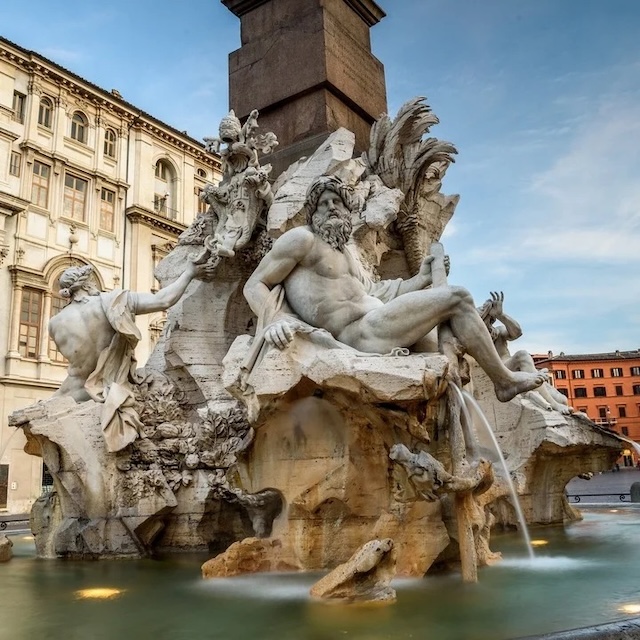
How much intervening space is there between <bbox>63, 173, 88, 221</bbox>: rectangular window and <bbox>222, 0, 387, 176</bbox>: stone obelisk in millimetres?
16955

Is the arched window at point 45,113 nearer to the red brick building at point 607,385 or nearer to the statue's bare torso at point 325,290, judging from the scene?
the statue's bare torso at point 325,290

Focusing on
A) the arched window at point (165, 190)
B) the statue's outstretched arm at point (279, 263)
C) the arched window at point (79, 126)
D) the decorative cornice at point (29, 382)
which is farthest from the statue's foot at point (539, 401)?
the arched window at point (79, 126)

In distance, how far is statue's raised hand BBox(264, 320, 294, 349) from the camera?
4.25 metres

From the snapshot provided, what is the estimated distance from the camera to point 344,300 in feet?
15.3

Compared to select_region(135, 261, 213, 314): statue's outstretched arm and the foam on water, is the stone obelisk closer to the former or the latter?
select_region(135, 261, 213, 314): statue's outstretched arm

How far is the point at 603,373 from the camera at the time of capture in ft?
178

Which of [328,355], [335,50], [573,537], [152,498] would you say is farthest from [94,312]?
[573,537]

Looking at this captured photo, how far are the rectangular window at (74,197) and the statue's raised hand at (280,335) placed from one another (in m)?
21.7

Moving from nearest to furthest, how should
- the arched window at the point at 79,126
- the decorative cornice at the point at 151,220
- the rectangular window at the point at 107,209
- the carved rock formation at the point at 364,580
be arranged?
the carved rock formation at the point at 364,580, the arched window at the point at 79,126, the rectangular window at the point at 107,209, the decorative cornice at the point at 151,220

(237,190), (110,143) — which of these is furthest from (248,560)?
(110,143)

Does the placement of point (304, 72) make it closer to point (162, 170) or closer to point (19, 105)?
point (19, 105)

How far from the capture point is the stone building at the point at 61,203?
20859 mm

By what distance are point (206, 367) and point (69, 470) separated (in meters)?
1.61

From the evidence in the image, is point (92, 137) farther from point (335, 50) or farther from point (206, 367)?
point (206, 367)
